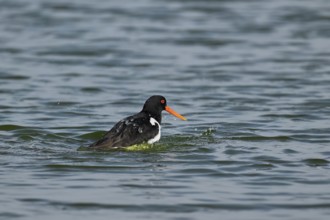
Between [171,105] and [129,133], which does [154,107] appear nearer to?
[129,133]

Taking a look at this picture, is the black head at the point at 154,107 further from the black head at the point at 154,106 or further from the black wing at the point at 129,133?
the black wing at the point at 129,133

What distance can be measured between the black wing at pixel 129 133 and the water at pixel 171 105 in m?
0.21

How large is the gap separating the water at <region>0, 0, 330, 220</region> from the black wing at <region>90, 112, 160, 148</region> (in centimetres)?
21

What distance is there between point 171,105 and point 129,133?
4.94 metres

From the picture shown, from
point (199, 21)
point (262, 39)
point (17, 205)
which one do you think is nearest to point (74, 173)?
point (17, 205)

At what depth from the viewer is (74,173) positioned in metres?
12.8

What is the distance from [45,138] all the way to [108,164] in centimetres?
269

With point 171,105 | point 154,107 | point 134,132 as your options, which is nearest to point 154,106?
point 154,107

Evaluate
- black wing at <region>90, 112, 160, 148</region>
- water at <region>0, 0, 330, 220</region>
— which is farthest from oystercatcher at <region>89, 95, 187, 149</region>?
water at <region>0, 0, 330, 220</region>

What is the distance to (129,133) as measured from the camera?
14336mm

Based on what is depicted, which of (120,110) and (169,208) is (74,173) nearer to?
(169,208)

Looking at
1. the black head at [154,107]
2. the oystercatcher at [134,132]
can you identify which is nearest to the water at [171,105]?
the oystercatcher at [134,132]

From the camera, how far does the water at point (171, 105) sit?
37.9 ft

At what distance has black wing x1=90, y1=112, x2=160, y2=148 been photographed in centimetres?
1412
